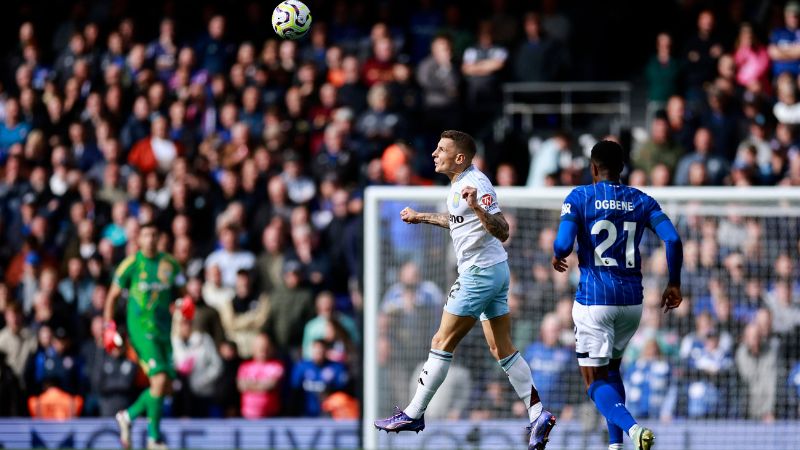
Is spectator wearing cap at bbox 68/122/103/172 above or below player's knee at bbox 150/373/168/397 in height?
above

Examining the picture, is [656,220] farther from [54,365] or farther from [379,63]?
[379,63]

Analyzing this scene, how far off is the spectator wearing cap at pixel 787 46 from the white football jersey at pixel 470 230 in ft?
28.3

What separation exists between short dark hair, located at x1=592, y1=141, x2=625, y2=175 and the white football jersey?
790mm

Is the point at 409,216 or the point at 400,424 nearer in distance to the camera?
the point at 409,216

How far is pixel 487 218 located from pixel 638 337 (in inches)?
225

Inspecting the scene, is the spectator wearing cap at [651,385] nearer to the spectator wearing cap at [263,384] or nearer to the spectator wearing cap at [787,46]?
the spectator wearing cap at [263,384]

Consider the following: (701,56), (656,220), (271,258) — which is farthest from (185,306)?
(701,56)

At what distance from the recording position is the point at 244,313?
52.9 ft

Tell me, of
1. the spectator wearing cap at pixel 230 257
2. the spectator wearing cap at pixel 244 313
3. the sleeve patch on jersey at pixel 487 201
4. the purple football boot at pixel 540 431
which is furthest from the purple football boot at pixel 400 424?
the spectator wearing cap at pixel 230 257

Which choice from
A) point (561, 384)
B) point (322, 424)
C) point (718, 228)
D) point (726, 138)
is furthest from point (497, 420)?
point (726, 138)

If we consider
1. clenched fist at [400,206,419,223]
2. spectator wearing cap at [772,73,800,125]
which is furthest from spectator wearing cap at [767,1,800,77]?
clenched fist at [400,206,419,223]

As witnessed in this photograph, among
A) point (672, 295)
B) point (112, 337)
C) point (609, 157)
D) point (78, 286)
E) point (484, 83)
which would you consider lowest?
point (112, 337)

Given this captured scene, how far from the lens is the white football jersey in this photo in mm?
10047

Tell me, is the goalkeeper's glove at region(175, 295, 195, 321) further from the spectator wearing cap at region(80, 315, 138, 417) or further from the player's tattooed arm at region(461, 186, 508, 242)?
the player's tattooed arm at region(461, 186, 508, 242)
